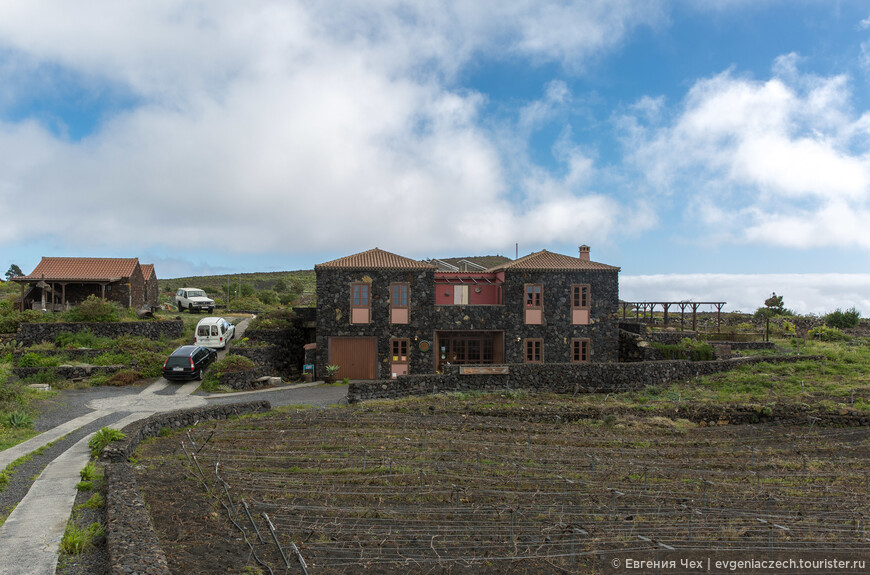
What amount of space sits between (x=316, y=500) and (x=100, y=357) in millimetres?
20565

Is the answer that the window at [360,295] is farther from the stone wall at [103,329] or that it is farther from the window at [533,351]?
the stone wall at [103,329]

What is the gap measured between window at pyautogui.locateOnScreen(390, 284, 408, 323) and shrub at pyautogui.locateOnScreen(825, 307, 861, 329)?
40.5m

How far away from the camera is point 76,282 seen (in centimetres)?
3481

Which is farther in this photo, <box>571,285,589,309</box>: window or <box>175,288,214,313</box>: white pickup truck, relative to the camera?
<box>175,288,214,313</box>: white pickup truck

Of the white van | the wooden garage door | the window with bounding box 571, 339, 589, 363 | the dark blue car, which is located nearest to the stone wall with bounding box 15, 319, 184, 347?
the white van

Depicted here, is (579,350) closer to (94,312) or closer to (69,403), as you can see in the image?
(69,403)

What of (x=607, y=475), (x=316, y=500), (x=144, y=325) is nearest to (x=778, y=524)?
(x=607, y=475)

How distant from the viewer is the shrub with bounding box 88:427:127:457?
12.7 m

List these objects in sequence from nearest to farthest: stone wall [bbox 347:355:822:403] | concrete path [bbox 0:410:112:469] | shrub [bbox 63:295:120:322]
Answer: concrete path [bbox 0:410:112:469], stone wall [bbox 347:355:822:403], shrub [bbox 63:295:120:322]

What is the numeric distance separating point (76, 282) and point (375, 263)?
2124 cm

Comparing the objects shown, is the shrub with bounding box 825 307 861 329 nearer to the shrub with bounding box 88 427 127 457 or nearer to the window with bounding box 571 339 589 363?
the window with bounding box 571 339 589 363

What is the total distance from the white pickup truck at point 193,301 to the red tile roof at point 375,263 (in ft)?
57.3

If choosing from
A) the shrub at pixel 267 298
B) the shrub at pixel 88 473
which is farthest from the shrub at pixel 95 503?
the shrub at pixel 267 298

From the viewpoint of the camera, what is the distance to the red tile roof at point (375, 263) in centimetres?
2777
